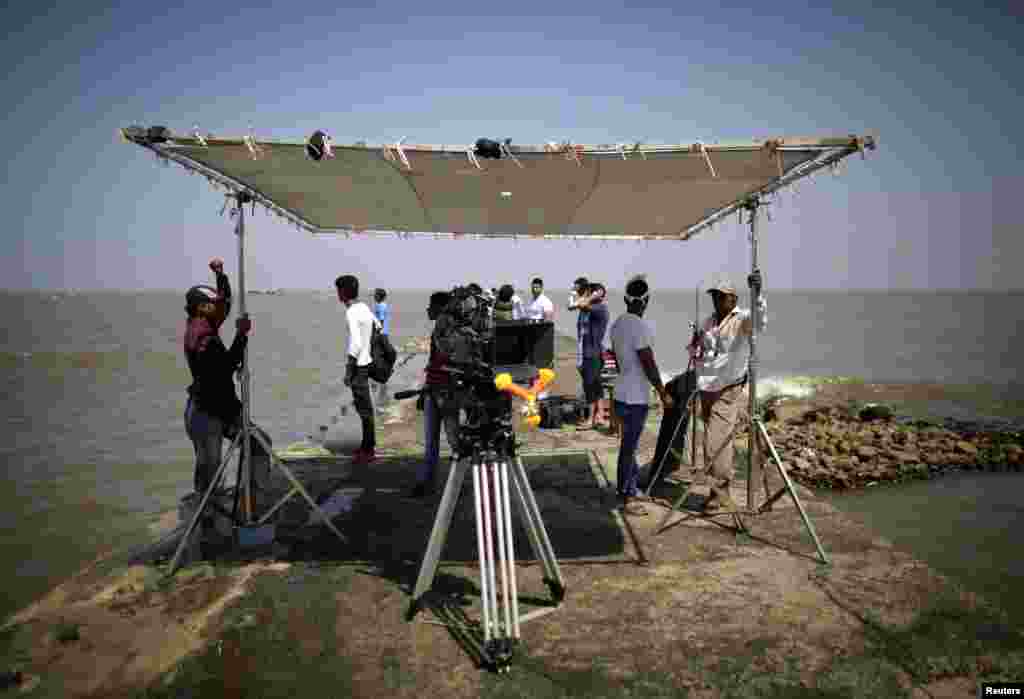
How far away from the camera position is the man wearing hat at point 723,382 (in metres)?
5.21

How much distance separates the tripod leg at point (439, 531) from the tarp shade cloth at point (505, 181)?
228cm

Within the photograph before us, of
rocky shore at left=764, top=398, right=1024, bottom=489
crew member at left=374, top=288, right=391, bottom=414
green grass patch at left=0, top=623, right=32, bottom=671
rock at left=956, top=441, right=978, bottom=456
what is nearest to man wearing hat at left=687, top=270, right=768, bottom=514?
rocky shore at left=764, top=398, right=1024, bottom=489

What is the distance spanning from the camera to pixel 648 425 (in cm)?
937

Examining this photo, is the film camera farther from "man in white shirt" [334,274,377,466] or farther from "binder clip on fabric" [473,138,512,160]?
"man in white shirt" [334,274,377,466]

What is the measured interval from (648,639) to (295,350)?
3149 cm

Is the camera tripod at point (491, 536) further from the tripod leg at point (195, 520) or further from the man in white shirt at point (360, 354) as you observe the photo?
the man in white shirt at point (360, 354)

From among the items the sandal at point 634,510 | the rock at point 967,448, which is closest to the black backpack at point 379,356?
the sandal at point 634,510

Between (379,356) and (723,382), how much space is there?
4405 millimetres

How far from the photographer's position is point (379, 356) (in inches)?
293

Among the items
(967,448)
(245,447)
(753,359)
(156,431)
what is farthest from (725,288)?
(156,431)

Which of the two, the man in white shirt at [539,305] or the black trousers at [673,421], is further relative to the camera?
the man in white shirt at [539,305]

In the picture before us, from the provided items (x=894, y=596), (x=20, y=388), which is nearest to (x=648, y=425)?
(x=894, y=596)

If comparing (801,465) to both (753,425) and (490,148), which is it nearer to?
(753,425)

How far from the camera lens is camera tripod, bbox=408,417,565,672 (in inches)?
125
